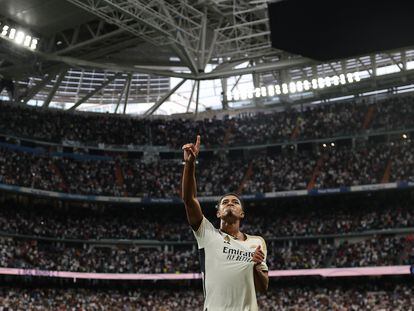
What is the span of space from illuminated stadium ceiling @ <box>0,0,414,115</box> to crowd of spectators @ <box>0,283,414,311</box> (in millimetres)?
15153

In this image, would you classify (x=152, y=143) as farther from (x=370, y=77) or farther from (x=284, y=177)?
(x=370, y=77)

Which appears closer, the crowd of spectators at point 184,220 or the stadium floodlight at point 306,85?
the crowd of spectators at point 184,220

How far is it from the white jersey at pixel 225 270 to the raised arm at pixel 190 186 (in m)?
0.10

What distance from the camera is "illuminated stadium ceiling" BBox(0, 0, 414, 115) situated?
124 ft

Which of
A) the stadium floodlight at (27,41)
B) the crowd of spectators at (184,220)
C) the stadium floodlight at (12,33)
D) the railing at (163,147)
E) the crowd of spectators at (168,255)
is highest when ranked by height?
the stadium floodlight at (12,33)

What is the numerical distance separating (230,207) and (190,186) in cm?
40

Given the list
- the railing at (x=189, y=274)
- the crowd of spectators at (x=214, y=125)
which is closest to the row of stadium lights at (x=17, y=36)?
the crowd of spectators at (x=214, y=125)

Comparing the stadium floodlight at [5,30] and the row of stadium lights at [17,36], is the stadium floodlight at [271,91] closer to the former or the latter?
the row of stadium lights at [17,36]

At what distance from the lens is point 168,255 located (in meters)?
45.6

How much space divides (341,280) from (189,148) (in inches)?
1559

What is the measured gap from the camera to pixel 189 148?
15.5 feet

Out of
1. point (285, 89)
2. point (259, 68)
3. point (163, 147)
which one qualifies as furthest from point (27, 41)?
point (285, 89)

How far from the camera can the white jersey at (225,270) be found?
15.5 feet

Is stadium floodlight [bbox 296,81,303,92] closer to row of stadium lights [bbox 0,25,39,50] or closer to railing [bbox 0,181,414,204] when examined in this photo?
railing [bbox 0,181,414,204]
